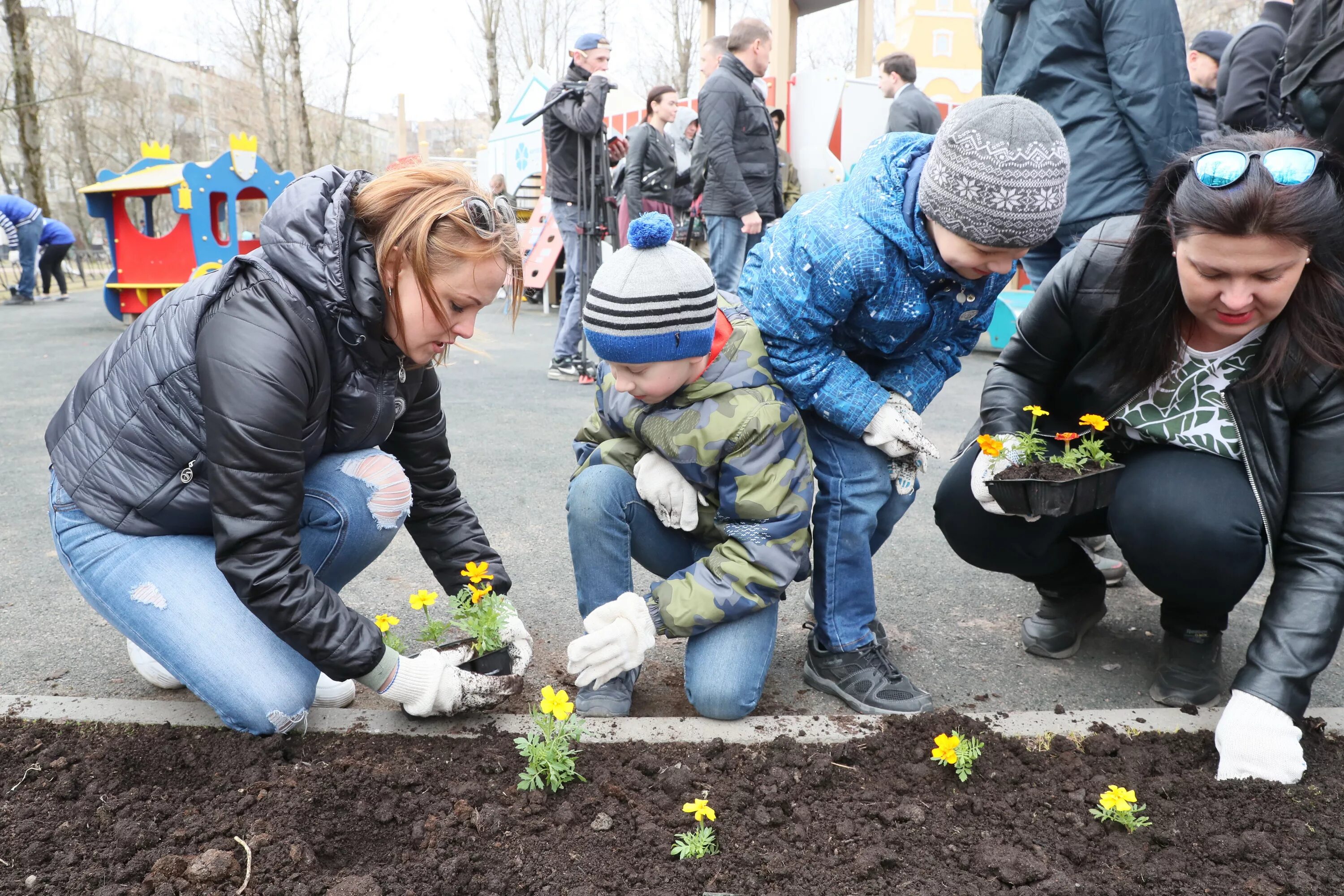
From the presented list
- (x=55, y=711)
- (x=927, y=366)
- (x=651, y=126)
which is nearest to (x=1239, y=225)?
(x=927, y=366)

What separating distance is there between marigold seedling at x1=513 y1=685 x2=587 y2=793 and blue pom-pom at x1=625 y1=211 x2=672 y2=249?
3.00 feet

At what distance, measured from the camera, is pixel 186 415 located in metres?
1.88

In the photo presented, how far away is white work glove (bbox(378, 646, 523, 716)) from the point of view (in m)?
1.98

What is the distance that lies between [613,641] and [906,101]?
18.7 feet

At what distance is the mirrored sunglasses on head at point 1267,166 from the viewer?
6.06ft

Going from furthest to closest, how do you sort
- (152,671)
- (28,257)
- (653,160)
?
(28,257), (653,160), (152,671)

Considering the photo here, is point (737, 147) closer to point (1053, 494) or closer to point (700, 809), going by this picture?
point (1053, 494)

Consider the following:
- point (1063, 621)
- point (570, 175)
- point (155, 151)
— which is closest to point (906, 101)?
point (570, 175)

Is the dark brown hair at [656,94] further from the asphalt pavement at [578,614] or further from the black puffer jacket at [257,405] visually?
the black puffer jacket at [257,405]

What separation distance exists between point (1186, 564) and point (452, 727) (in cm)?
171

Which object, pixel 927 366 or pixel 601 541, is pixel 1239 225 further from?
pixel 601 541

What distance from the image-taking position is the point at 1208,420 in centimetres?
225

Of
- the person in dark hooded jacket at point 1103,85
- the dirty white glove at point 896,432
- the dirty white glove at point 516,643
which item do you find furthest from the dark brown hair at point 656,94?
the dirty white glove at point 516,643

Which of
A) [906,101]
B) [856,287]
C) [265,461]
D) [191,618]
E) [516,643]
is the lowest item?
[516,643]
